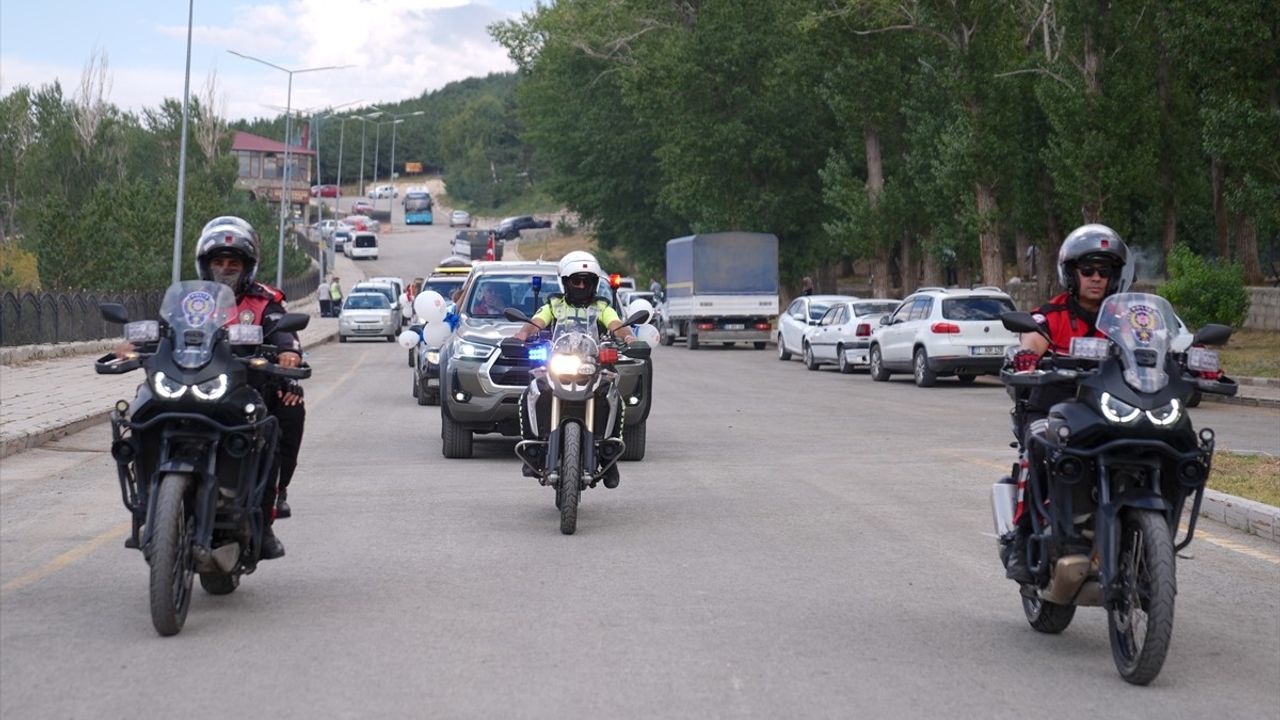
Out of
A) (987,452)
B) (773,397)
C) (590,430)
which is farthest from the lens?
(773,397)

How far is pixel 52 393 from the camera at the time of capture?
945 inches

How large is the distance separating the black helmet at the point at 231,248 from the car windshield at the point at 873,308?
92.1 feet

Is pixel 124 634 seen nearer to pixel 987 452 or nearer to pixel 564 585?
pixel 564 585

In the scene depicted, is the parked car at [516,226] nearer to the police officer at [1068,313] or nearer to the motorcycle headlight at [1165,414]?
the police officer at [1068,313]

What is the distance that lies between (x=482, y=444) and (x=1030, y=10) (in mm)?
29775

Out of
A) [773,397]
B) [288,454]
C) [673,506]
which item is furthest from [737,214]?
[288,454]

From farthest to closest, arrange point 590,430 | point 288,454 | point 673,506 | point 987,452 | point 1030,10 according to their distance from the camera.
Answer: point 1030,10 → point 987,452 → point 673,506 → point 590,430 → point 288,454

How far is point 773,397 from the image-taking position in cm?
2647

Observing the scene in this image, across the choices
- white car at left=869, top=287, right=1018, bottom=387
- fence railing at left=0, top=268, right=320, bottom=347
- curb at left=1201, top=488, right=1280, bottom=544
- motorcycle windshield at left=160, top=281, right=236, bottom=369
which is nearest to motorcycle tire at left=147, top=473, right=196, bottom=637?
motorcycle windshield at left=160, top=281, right=236, bottom=369

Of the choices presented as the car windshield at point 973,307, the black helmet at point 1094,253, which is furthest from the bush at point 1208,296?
the black helmet at point 1094,253

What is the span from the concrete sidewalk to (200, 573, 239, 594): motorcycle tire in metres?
6.46

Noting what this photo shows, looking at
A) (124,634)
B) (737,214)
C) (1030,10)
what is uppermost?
(1030,10)

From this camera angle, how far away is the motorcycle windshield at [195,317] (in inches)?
303

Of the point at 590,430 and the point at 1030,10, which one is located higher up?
the point at 1030,10
